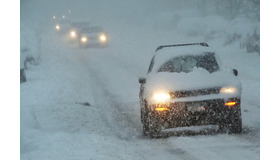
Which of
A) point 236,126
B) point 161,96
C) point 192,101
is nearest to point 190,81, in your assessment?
point 192,101

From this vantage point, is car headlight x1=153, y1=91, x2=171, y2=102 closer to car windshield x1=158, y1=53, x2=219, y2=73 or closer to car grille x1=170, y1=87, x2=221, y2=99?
car grille x1=170, y1=87, x2=221, y2=99

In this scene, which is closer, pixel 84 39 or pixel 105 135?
pixel 105 135

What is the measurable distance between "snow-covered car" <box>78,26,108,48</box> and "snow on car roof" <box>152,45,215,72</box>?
26180 millimetres

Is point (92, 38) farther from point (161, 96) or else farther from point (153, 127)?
point (161, 96)

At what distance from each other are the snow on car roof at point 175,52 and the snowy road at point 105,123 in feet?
4.70

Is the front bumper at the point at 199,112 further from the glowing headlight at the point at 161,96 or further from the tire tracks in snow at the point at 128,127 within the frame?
the tire tracks in snow at the point at 128,127

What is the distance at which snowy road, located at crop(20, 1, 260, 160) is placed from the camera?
8.09m

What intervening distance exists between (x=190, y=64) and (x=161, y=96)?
56.4 inches

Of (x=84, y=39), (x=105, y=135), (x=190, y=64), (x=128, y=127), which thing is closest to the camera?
(x=105, y=135)

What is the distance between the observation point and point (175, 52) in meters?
10.6

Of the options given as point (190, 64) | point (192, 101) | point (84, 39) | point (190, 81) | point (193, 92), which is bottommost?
point (192, 101)

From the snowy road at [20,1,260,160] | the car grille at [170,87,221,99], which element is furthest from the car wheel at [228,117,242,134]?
the car grille at [170,87,221,99]
